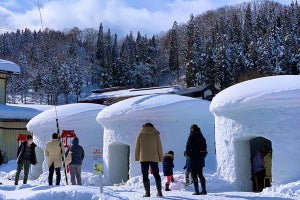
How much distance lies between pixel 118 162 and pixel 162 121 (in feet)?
8.67

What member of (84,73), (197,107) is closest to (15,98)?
(84,73)

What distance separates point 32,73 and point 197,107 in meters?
55.6

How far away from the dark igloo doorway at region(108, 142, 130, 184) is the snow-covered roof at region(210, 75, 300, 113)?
4662mm

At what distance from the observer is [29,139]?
39.4ft

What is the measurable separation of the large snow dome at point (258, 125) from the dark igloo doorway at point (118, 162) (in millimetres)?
4371

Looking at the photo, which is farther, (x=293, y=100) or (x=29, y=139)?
(x=29, y=139)

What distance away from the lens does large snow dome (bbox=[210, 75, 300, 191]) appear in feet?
32.1

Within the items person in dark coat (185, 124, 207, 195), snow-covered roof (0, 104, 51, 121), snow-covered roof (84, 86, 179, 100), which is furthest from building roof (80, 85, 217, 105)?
person in dark coat (185, 124, 207, 195)

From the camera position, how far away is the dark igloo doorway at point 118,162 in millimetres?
14702

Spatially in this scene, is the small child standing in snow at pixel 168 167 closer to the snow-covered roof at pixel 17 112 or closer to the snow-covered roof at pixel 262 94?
the snow-covered roof at pixel 262 94

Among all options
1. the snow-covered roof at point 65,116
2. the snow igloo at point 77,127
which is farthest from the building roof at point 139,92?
the snow igloo at point 77,127

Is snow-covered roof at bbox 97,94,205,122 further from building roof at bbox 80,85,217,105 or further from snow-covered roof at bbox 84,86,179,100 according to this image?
snow-covered roof at bbox 84,86,179,100

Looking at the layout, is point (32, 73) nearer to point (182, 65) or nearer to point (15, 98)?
point (15, 98)

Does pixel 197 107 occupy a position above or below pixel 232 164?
above
